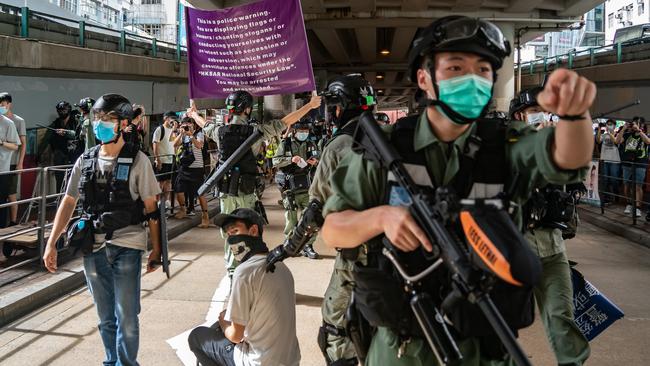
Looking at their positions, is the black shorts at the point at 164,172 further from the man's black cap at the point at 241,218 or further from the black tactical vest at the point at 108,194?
the man's black cap at the point at 241,218

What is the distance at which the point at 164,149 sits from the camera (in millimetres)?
10766

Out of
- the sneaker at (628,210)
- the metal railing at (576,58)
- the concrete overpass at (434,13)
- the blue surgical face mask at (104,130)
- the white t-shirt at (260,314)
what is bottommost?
the sneaker at (628,210)

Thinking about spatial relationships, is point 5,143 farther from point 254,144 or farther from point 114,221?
point 114,221

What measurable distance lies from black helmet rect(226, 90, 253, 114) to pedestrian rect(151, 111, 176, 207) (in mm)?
4740

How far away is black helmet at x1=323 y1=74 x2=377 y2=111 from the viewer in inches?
170

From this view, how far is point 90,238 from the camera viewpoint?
3.71 m

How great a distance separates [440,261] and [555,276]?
84.1 inches

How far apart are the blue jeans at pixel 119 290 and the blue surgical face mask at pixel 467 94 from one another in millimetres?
2763

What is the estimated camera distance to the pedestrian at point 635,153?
11141 mm

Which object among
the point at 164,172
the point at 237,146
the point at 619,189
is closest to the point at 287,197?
the point at 237,146

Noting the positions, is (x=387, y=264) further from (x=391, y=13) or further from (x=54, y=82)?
(x=391, y=13)

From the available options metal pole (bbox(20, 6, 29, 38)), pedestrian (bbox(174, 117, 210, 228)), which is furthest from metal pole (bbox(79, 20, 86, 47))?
pedestrian (bbox(174, 117, 210, 228))

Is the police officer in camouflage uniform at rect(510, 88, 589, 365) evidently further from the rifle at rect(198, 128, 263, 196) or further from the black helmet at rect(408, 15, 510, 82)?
the rifle at rect(198, 128, 263, 196)

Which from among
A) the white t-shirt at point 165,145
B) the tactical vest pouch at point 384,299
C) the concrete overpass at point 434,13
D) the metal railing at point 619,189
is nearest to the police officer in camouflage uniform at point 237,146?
the tactical vest pouch at point 384,299
